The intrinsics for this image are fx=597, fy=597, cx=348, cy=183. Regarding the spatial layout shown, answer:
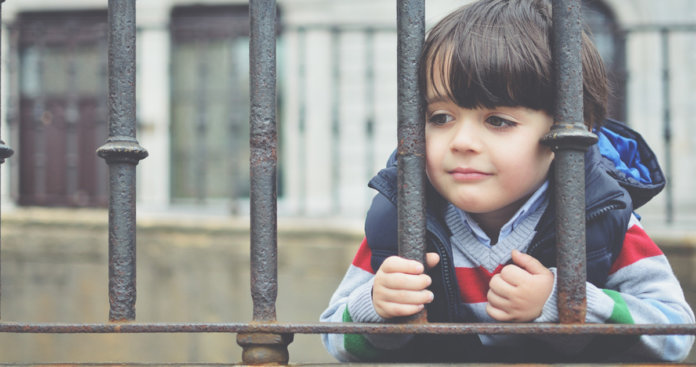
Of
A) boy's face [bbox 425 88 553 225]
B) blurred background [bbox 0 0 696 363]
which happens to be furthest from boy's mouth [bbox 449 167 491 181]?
blurred background [bbox 0 0 696 363]

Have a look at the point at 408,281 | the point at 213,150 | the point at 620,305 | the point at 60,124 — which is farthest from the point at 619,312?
the point at 213,150

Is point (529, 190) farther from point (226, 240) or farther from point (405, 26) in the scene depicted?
point (226, 240)

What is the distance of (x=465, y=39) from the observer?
1.14 m

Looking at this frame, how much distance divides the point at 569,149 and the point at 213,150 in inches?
227

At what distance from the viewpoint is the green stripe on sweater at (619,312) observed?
3.46 feet

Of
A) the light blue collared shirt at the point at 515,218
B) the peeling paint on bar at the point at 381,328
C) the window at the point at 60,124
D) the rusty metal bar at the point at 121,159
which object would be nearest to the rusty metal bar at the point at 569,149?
the peeling paint on bar at the point at 381,328

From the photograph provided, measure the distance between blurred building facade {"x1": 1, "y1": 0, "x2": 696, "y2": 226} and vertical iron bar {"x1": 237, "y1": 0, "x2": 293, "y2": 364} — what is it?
3531mm

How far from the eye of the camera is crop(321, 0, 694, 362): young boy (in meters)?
1.06

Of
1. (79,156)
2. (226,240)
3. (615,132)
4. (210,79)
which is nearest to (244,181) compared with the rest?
(210,79)

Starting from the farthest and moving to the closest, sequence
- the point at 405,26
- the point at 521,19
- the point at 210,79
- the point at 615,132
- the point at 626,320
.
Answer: the point at 210,79, the point at 615,132, the point at 521,19, the point at 626,320, the point at 405,26

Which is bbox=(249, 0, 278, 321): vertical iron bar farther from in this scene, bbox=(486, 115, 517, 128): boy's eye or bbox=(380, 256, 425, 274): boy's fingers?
bbox=(486, 115, 517, 128): boy's eye

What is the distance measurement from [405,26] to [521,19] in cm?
33

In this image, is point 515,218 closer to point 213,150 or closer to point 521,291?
point 521,291

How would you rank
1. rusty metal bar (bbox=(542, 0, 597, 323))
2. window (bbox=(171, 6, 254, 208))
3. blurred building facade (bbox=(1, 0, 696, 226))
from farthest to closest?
window (bbox=(171, 6, 254, 208)), blurred building facade (bbox=(1, 0, 696, 226)), rusty metal bar (bbox=(542, 0, 597, 323))
